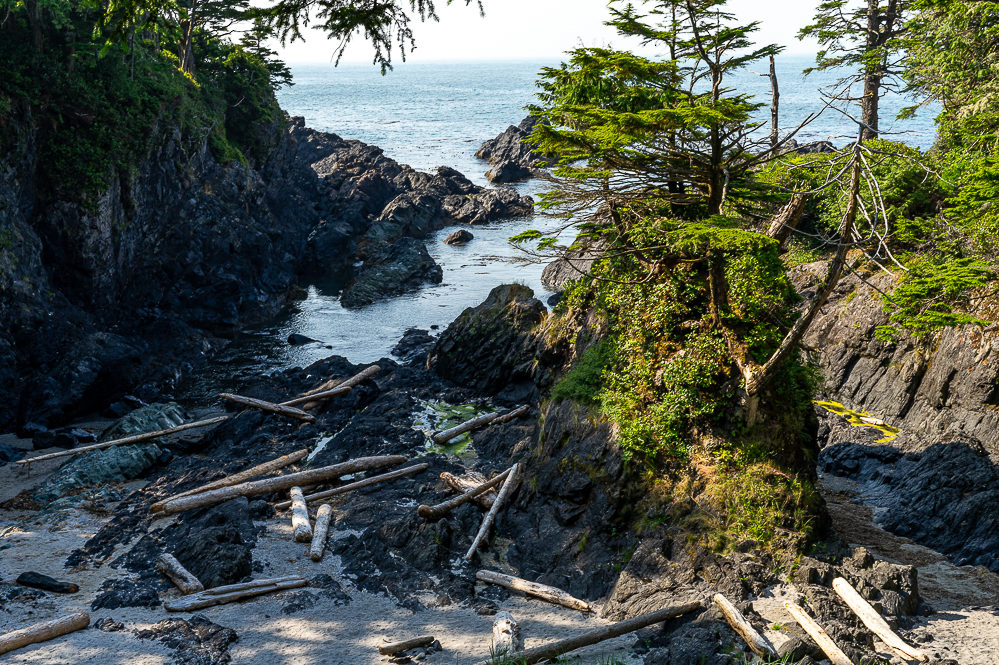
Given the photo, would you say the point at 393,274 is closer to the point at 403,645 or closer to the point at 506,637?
the point at 403,645

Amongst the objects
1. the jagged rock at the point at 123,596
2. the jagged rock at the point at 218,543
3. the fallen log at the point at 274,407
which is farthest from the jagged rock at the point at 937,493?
the fallen log at the point at 274,407

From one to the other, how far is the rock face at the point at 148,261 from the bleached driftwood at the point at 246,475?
346 inches

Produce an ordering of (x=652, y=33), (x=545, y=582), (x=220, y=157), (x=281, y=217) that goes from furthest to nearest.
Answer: (x=281, y=217), (x=220, y=157), (x=652, y=33), (x=545, y=582)

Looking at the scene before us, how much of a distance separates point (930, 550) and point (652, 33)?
12280 millimetres

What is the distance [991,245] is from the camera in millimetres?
18078

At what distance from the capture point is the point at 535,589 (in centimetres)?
1358

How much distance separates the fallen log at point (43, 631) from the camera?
11875 mm

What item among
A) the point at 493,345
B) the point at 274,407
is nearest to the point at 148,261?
the point at 274,407

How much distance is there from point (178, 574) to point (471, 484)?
22.2ft

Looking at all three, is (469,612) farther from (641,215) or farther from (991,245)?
(991,245)

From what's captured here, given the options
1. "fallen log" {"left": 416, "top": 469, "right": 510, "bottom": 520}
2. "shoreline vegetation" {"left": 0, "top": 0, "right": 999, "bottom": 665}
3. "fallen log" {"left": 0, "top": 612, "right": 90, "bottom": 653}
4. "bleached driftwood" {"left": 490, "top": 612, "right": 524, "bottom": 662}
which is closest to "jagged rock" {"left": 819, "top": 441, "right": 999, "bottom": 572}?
"shoreline vegetation" {"left": 0, "top": 0, "right": 999, "bottom": 665}

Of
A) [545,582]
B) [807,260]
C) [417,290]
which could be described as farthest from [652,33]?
[417,290]

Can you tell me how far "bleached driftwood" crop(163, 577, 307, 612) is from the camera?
13.3 meters

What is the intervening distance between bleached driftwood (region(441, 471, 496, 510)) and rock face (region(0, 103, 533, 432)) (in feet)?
44.2
